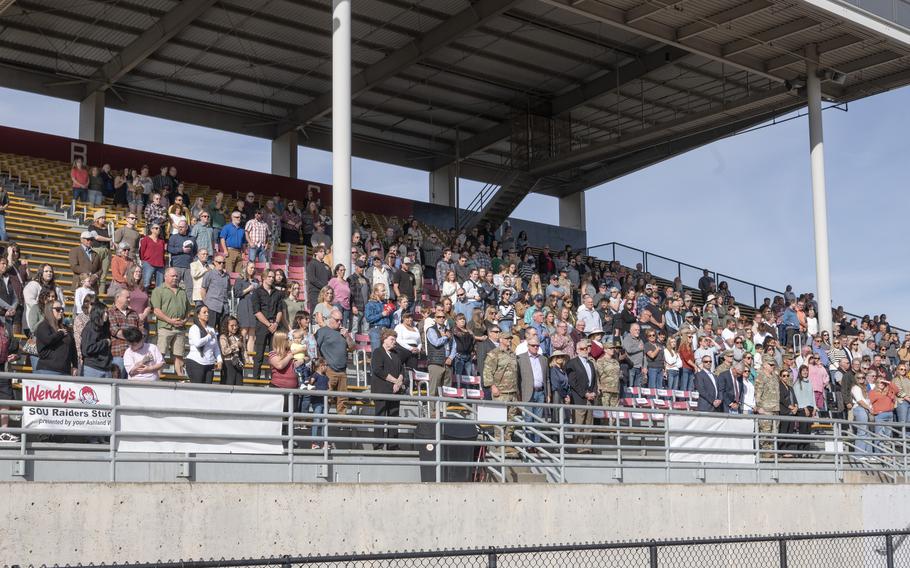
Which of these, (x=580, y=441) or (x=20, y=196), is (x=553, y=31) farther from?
(x=580, y=441)

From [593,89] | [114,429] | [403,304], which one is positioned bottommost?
[114,429]

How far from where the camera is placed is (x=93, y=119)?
1214 inches

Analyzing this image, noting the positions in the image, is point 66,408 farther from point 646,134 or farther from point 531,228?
point 531,228

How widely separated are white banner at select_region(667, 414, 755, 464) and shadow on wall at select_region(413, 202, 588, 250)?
20719 mm

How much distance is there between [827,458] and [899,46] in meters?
12.2

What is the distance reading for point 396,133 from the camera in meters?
37.1

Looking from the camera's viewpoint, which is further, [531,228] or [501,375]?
[531,228]

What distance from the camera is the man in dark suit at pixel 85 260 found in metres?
14.8

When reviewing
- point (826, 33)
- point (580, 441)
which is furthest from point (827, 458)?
point (826, 33)

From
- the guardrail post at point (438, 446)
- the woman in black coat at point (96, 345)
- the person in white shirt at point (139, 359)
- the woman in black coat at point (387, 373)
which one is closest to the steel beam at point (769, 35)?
the woman in black coat at point (387, 373)

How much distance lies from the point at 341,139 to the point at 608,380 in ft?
19.2

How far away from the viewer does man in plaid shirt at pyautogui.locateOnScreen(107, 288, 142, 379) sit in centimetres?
1164

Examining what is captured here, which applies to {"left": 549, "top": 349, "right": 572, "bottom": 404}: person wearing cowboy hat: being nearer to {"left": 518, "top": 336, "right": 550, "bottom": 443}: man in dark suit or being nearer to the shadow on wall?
{"left": 518, "top": 336, "right": 550, "bottom": 443}: man in dark suit

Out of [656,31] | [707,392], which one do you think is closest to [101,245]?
[707,392]
